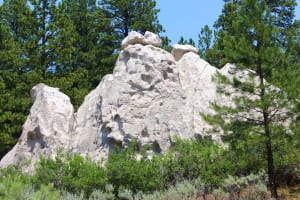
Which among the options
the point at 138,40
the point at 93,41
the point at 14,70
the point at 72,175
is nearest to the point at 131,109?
the point at 138,40

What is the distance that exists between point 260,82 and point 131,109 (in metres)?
4.11

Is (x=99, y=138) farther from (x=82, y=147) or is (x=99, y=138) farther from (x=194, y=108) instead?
(x=194, y=108)

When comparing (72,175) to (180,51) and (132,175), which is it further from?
(180,51)

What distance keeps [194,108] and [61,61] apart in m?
9.94

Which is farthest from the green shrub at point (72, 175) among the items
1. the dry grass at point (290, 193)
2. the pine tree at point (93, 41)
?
the pine tree at point (93, 41)

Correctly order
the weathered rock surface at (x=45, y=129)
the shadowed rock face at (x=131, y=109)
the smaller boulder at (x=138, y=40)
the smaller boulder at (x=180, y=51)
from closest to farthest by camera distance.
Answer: the shadowed rock face at (x=131, y=109) < the weathered rock surface at (x=45, y=129) < the smaller boulder at (x=138, y=40) < the smaller boulder at (x=180, y=51)

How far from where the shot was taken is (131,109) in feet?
45.3

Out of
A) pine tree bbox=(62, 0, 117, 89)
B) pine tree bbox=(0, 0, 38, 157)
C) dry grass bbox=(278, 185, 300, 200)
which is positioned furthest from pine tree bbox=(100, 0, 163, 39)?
dry grass bbox=(278, 185, 300, 200)

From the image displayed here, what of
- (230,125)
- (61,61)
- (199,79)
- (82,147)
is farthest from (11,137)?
(230,125)

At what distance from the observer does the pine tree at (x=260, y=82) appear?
11086 millimetres

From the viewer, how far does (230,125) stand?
11.3m

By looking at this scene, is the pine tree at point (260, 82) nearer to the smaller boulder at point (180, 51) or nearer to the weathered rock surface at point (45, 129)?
the smaller boulder at point (180, 51)

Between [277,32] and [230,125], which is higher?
[277,32]

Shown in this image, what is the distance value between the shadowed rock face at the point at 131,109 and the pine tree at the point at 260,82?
245cm
